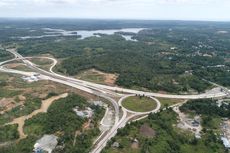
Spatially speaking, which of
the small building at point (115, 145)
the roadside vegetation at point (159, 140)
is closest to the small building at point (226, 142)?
the roadside vegetation at point (159, 140)

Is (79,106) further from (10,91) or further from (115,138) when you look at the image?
(10,91)

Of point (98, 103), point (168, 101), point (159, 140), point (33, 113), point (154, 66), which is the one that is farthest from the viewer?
point (154, 66)

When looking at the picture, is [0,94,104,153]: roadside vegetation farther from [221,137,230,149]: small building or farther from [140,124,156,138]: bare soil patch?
[221,137,230,149]: small building

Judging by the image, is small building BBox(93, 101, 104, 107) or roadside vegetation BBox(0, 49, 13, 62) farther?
roadside vegetation BBox(0, 49, 13, 62)

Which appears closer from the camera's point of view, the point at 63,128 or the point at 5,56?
the point at 63,128

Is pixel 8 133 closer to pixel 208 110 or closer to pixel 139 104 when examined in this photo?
pixel 139 104

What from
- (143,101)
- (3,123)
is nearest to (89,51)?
(143,101)

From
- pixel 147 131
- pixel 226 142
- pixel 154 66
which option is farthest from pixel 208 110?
pixel 154 66

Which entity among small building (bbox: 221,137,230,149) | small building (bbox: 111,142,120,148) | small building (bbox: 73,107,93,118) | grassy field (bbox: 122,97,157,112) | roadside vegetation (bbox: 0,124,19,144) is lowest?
small building (bbox: 221,137,230,149)

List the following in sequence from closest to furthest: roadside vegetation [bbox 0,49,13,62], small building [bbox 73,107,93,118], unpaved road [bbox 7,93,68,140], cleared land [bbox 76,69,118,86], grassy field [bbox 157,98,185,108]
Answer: unpaved road [bbox 7,93,68,140] < small building [bbox 73,107,93,118] < grassy field [bbox 157,98,185,108] < cleared land [bbox 76,69,118,86] < roadside vegetation [bbox 0,49,13,62]

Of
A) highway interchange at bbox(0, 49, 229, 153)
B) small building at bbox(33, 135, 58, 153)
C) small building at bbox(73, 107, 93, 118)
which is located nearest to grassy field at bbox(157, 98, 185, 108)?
highway interchange at bbox(0, 49, 229, 153)
